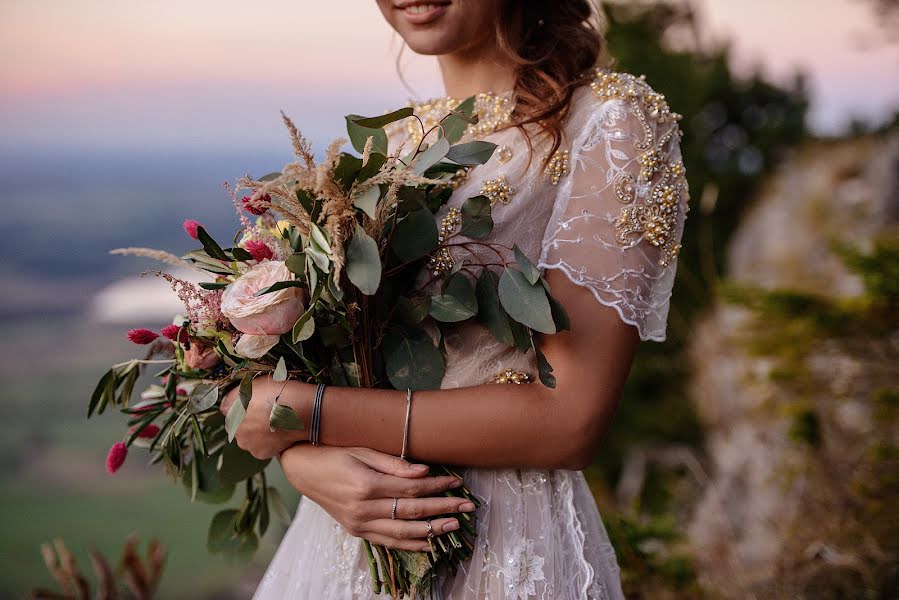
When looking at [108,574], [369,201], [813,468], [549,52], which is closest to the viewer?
[369,201]

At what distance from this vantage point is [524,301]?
1232mm

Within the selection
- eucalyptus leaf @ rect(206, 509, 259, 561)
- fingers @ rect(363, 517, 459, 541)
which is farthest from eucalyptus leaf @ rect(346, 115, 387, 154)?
eucalyptus leaf @ rect(206, 509, 259, 561)

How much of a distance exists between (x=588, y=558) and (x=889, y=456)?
1975 millimetres

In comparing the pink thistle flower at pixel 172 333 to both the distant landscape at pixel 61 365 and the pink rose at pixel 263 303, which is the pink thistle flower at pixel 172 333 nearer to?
the pink rose at pixel 263 303

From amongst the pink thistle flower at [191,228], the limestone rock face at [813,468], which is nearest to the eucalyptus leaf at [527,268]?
the pink thistle flower at [191,228]

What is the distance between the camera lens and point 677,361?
8.61m

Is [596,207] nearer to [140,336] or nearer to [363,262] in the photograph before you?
[363,262]

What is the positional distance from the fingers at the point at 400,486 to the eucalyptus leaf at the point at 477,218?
45cm

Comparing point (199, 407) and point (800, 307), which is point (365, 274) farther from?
point (800, 307)

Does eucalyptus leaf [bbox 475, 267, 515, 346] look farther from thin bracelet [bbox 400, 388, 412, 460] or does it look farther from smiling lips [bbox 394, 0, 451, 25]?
smiling lips [bbox 394, 0, 451, 25]

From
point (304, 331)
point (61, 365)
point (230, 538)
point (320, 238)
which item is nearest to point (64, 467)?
point (61, 365)

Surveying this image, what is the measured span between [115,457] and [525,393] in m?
0.82

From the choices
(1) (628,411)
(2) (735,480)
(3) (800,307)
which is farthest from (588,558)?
(1) (628,411)

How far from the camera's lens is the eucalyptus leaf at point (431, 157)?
119 centimetres
